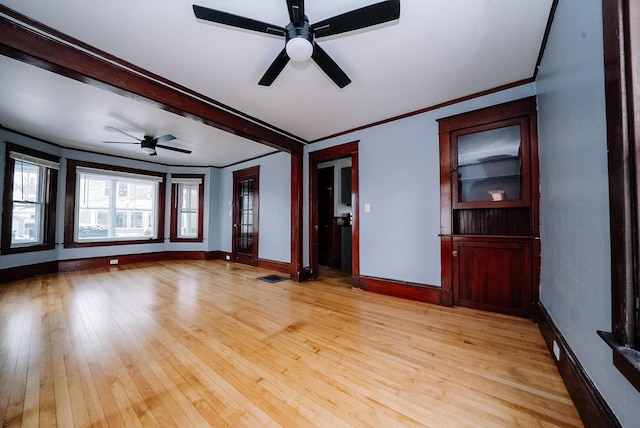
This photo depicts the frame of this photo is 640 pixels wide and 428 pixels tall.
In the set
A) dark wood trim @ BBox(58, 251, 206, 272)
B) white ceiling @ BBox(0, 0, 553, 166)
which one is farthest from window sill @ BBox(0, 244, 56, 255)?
white ceiling @ BBox(0, 0, 553, 166)

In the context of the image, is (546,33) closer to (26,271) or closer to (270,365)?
(270,365)

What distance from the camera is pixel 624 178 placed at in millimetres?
844

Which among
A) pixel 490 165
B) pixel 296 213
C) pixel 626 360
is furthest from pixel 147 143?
pixel 626 360

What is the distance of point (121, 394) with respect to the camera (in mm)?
1417

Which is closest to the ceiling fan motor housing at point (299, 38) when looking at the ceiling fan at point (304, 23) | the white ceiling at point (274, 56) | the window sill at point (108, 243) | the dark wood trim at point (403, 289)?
the ceiling fan at point (304, 23)

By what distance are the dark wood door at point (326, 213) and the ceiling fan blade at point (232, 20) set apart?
4101mm

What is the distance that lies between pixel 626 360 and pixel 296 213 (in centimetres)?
382

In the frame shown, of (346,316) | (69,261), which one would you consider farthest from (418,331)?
(69,261)

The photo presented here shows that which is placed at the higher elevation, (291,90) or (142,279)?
(291,90)

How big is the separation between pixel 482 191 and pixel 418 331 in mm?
1775

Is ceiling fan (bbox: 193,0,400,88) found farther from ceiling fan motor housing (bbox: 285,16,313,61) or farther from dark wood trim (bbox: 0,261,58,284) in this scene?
dark wood trim (bbox: 0,261,58,284)

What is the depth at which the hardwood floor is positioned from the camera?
1271 millimetres

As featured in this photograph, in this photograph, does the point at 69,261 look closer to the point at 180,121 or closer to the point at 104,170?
the point at 104,170

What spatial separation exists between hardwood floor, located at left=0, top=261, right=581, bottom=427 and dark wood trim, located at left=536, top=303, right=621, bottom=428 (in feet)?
0.27
